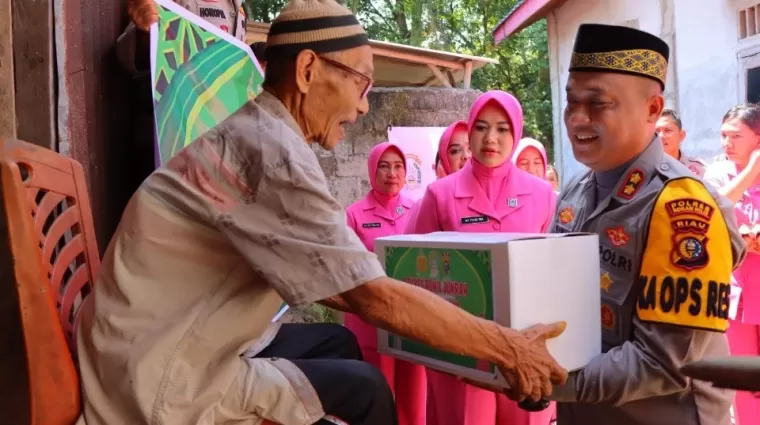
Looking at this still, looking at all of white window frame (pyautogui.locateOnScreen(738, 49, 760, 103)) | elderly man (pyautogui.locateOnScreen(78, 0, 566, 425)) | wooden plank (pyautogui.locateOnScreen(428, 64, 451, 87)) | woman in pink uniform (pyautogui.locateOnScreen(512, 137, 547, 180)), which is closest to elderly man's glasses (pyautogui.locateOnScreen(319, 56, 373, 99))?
elderly man (pyautogui.locateOnScreen(78, 0, 566, 425))

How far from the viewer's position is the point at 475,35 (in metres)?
21.5

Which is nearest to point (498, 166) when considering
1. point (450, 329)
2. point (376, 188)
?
point (376, 188)

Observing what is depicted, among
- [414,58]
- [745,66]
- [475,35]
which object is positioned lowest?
[745,66]

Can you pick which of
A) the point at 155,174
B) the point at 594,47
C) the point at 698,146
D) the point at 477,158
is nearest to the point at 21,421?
the point at 155,174

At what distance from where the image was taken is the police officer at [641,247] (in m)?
1.64

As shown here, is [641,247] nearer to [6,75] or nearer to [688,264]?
[688,264]

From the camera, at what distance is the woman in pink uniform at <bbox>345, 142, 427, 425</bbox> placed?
156 inches

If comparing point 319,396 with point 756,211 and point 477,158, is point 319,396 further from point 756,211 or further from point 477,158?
point 756,211

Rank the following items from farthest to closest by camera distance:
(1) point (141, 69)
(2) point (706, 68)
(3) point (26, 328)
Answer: (2) point (706, 68), (1) point (141, 69), (3) point (26, 328)

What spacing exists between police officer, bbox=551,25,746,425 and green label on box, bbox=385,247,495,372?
342 mm

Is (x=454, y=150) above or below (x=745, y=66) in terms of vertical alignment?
below

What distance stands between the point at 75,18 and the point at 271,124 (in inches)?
50.9

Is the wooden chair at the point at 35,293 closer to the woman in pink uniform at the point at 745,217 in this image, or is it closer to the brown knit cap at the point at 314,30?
the brown knit cap at the point at 314,30

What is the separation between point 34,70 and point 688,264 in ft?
7.04
